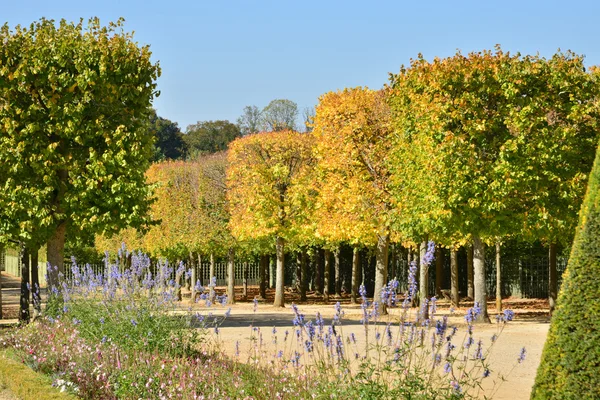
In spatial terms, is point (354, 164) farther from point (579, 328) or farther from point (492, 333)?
point (579, 328)

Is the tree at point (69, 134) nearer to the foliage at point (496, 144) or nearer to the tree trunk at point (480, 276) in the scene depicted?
the foliage at point (496, 144)

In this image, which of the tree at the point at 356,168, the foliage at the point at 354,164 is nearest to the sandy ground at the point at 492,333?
the tree at the point at 356,168

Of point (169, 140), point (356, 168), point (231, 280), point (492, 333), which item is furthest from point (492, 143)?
point (169, 140)

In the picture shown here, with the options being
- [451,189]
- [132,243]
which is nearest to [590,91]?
[451,189]

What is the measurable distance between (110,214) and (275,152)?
38.7ft

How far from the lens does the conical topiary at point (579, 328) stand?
5293 millimetres

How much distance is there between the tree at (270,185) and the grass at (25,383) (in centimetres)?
1637

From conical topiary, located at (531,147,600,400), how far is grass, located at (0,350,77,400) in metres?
5.11

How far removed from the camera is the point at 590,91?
1850 cm

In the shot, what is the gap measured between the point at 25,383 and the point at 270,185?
18396 millimetres

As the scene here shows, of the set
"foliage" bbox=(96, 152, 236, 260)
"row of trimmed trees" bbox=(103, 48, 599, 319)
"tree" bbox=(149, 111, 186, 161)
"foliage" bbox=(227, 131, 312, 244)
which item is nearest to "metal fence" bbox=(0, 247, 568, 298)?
"foliage" bbox=(96, 152, 236, 260)

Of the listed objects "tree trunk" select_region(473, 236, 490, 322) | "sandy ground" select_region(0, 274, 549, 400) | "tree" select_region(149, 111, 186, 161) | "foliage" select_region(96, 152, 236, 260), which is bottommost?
"sandy ground" select_region(0, 274, 549, 400)

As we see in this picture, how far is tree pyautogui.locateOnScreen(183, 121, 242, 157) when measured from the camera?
81375 mm

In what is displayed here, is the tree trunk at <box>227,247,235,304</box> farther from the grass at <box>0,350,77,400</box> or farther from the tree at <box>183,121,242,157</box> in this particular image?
the tree at <box>183,121,242,157</box>
